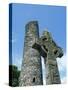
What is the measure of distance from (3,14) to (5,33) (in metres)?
0.14

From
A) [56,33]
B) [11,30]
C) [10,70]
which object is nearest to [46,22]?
[56,33]

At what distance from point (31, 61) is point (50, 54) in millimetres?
168

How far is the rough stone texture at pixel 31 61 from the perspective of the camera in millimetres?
2562

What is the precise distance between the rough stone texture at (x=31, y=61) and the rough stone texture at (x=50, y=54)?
5 cm

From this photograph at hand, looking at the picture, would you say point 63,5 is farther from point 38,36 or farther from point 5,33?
point 5,33

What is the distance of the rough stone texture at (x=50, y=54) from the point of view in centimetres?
262

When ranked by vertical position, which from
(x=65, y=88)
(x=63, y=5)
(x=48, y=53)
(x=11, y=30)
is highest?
(x=63, y=5)

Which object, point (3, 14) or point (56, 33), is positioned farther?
point (56, 33)

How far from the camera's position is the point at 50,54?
2.65 m

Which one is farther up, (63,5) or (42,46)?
(63,5)

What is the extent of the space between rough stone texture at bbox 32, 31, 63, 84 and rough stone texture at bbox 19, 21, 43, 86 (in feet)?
0.16

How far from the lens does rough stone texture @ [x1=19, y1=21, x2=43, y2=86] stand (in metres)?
2.56

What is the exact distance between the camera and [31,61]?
2.59 meters

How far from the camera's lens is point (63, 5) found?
268 centimetres
